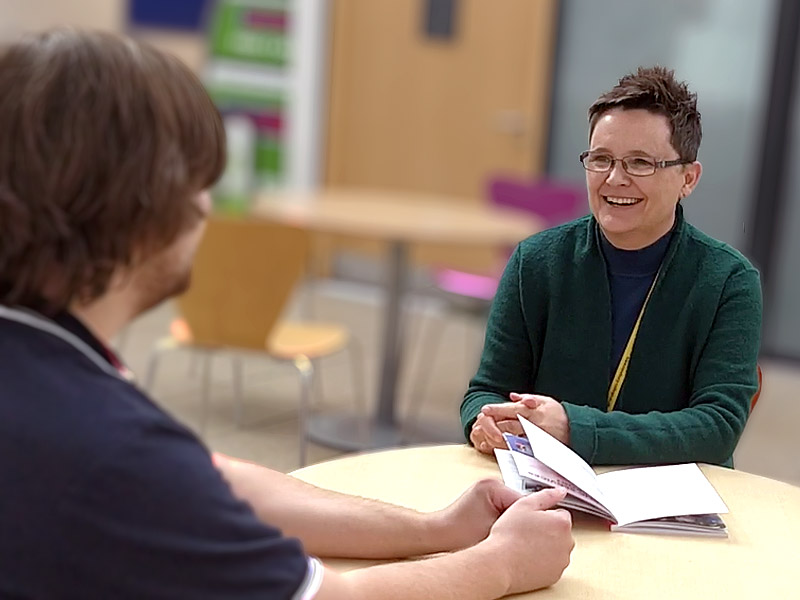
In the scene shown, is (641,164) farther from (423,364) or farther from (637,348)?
(423,364)

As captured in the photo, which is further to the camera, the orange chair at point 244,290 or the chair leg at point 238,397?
the chair leg at point 238,397

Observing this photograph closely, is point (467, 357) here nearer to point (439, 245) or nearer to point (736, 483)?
point (439, 245)

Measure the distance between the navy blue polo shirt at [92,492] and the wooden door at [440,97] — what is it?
495 cm

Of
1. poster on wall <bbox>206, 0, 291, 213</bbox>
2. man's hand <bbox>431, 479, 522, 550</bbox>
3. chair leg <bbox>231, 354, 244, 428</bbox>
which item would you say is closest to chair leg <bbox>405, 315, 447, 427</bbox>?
chair leg <bbox>231, 354, 244, 428</bbox>

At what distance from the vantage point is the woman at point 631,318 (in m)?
1.67

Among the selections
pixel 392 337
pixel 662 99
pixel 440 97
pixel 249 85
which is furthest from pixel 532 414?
pixel 249 85

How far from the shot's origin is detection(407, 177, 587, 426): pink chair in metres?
4.39

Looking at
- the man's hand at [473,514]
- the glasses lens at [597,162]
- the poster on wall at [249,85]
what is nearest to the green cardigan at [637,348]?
the glasses lens at [597,162]

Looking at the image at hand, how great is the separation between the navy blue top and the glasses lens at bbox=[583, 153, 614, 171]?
0.12 meters

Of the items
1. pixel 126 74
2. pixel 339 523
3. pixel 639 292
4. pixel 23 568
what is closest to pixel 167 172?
pixel 126 74

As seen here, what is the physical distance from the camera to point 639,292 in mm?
1763

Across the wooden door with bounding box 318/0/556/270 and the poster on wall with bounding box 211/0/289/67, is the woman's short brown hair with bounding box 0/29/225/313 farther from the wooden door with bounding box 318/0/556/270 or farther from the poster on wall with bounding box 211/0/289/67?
the poster on wall with bounding box 211/0/289/67

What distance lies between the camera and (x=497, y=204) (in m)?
4.93

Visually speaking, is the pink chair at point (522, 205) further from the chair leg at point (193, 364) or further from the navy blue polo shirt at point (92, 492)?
the navy blue polo shirt at point (92, 492)
